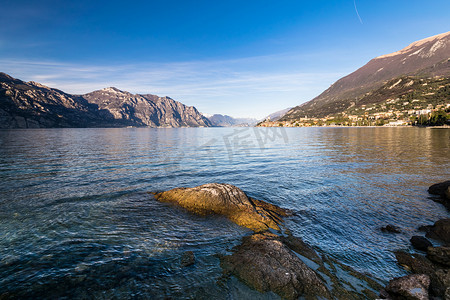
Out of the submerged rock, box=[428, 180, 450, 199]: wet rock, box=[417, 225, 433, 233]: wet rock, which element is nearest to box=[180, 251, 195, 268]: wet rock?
box=[417, 225, 433, 233]: wet rock

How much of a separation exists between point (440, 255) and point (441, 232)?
341 centimetres

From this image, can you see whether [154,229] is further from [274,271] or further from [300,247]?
[300,247]

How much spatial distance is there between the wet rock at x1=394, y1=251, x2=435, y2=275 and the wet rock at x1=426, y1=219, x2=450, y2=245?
2.80 m

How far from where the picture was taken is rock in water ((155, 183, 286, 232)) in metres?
12.2

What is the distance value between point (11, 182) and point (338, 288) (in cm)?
2869

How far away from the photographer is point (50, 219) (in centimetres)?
1243

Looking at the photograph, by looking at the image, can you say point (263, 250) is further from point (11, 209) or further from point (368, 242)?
point (11, 209)

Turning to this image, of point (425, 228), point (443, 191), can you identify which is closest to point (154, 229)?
point (425, 228)

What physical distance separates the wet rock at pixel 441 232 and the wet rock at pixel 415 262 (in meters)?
2.80

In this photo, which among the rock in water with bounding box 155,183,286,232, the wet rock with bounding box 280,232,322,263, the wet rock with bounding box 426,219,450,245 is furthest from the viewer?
the rock in water with bounding box 155,183,286,232

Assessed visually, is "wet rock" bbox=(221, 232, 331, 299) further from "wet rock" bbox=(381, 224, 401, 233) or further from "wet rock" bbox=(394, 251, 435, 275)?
"wet rock" bbox=(381, 224, 401, 233)

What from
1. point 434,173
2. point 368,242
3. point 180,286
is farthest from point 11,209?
point 434,173

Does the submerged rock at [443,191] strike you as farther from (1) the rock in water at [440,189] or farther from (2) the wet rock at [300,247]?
(2) the wet rock at [300,247]

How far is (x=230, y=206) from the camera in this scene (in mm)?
13656
